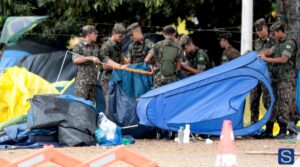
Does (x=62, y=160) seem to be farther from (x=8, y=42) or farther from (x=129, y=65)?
(x=8, y=42)

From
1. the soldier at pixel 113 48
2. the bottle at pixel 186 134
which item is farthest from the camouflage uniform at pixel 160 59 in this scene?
the bottle at pixel 186 134

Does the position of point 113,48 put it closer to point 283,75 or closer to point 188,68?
point 188,68

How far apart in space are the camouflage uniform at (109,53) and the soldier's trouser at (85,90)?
512mm

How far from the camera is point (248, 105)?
55.5 ft

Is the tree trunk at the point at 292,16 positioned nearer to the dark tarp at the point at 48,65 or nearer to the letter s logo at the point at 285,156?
the dark tarp at the point at 48,65

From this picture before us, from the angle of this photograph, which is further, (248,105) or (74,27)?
(74,27)

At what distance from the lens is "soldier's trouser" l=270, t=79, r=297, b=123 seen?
1556 centimetres

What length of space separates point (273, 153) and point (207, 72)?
2.74 meters

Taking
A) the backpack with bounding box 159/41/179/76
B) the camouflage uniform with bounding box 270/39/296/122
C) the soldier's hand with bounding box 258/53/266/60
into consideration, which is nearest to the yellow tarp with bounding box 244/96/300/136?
the camouflage uniform with bounding box 270/39/296/122

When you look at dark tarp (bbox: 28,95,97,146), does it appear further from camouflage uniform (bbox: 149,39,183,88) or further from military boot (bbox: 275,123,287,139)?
military boot (bbox: 275,123,287,139)

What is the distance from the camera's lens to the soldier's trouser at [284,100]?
15.6 metres

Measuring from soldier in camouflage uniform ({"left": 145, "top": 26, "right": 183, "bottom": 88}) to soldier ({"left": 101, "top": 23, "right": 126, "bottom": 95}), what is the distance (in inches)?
28.8

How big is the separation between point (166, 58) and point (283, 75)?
1933 millimetres

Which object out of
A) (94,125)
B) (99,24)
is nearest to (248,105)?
(94,125)
